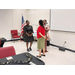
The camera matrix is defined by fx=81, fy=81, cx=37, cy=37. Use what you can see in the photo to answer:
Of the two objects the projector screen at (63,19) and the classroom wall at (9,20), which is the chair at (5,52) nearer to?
the projector screen at (63,19)

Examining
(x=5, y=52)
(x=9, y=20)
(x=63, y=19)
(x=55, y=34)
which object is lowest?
(x=5, y=52)

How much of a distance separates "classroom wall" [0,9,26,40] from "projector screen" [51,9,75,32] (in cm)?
322

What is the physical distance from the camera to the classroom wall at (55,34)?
430cm

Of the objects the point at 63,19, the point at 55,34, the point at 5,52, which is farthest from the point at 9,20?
the point at 5,52

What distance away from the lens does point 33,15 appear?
670cm

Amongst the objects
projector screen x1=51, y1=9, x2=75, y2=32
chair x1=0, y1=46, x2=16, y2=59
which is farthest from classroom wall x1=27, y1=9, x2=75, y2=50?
chair x1=0, y1=46, x2=16, y2=59

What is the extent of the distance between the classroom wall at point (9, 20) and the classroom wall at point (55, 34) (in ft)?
3.12

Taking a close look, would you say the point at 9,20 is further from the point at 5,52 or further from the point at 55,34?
the point at 5,52

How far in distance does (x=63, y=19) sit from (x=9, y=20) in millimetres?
4254

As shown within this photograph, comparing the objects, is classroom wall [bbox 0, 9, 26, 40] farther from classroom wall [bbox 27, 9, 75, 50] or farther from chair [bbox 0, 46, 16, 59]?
chair [bbox 0, 46, 16, 59]

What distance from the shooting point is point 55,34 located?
509 centimetres

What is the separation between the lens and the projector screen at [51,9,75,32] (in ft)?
13.5
